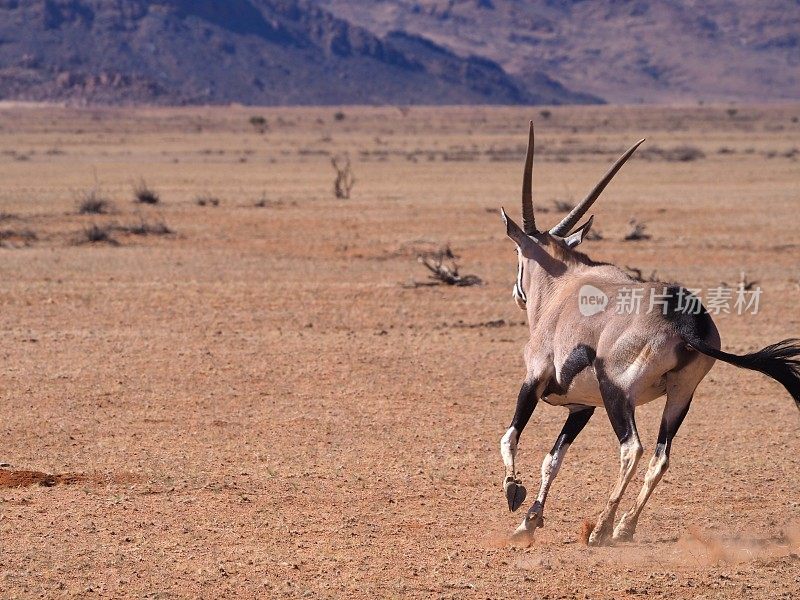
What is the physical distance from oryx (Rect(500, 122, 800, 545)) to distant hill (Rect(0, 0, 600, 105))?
423 ft

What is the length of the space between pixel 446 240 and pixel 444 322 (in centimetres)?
835

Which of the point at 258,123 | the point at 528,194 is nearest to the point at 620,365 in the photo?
the point at 528,194

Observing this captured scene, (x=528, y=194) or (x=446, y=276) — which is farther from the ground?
(x=528, y=194)

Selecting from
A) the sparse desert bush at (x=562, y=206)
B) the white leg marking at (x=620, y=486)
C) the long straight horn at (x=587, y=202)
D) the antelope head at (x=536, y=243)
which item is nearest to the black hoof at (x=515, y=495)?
the white leg marking at (x=620, y=486)

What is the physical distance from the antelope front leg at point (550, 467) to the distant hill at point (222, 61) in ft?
423

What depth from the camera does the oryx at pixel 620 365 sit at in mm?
6852

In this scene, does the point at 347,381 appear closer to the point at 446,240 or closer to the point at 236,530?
the point at 236,530

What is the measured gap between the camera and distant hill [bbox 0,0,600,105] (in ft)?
451

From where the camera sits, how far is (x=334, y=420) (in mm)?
10484

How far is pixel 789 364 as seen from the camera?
7336 millimetres

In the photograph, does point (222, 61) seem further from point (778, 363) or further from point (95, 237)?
point (778, 363)

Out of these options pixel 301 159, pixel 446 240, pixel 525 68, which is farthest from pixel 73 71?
pixel 446 240

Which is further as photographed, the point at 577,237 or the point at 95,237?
the point at 95,237

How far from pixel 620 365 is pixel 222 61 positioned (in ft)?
507
